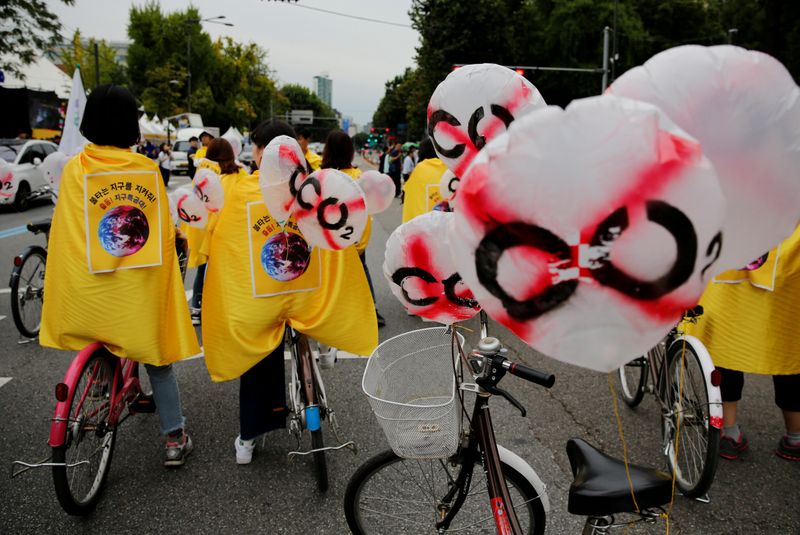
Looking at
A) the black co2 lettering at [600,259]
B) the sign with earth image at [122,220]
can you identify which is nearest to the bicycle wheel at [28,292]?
the sign with earth image at [122,220]

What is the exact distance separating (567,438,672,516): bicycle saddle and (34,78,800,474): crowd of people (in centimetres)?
155

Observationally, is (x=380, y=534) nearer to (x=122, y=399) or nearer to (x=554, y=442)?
(x=554, y=442)

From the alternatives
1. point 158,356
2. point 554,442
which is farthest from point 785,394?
point 158,356

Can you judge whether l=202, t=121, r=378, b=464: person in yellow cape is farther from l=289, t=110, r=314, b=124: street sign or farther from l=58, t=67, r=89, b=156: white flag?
l=289, t=110, r=314, b=124: street sign

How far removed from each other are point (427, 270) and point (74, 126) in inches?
218

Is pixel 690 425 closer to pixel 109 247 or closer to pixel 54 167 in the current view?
pixel 109 247

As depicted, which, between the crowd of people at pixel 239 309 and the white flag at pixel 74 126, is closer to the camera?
the crowd of people at pixel 239 309

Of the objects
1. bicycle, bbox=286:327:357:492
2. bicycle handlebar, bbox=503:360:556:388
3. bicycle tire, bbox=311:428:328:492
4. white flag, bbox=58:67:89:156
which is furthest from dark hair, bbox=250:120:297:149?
white flag, bbox=58:67:89:156

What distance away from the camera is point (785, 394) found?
3193mm

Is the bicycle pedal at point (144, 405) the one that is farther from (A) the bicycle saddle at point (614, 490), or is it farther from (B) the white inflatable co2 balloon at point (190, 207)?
(A) the bicycle saddle at point (614, 490)

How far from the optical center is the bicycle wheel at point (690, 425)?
8.92 ft

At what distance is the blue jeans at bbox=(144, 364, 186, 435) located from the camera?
311 centimetres

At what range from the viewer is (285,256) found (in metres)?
3.00

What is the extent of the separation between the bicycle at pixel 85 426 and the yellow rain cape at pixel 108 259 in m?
0.16
